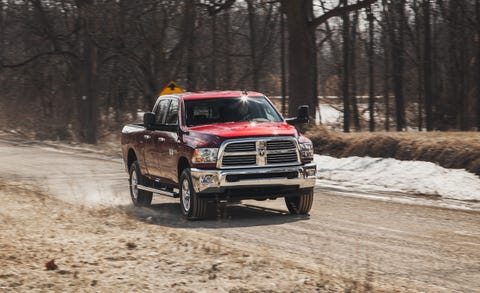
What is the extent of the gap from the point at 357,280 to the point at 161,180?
712 centimetres

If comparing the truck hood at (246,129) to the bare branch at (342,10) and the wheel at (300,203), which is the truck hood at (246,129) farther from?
the bare branch at (342,10)

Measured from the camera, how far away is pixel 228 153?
12.6 meters

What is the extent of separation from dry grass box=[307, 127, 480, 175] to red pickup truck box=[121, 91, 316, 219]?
539cm

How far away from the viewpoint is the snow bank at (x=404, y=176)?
53.5 feet

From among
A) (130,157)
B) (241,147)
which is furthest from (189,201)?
(130,157)

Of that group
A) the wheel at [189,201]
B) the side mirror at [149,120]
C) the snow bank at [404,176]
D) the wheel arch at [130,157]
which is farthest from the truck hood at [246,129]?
the snow bank at [404,176]

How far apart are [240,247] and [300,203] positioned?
10.5 feet

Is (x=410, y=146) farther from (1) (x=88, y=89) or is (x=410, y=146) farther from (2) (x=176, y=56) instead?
(1) (x=88, y=89)

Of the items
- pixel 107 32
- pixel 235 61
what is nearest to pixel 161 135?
pixel 107 32

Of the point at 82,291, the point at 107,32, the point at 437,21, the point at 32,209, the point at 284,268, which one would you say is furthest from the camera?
the point at 437,21

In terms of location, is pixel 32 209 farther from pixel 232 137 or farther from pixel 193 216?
pixel 232 137

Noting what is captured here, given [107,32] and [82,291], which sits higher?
[107,32]

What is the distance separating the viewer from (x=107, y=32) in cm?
3762

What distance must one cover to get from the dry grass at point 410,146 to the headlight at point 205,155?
22.2 feet
